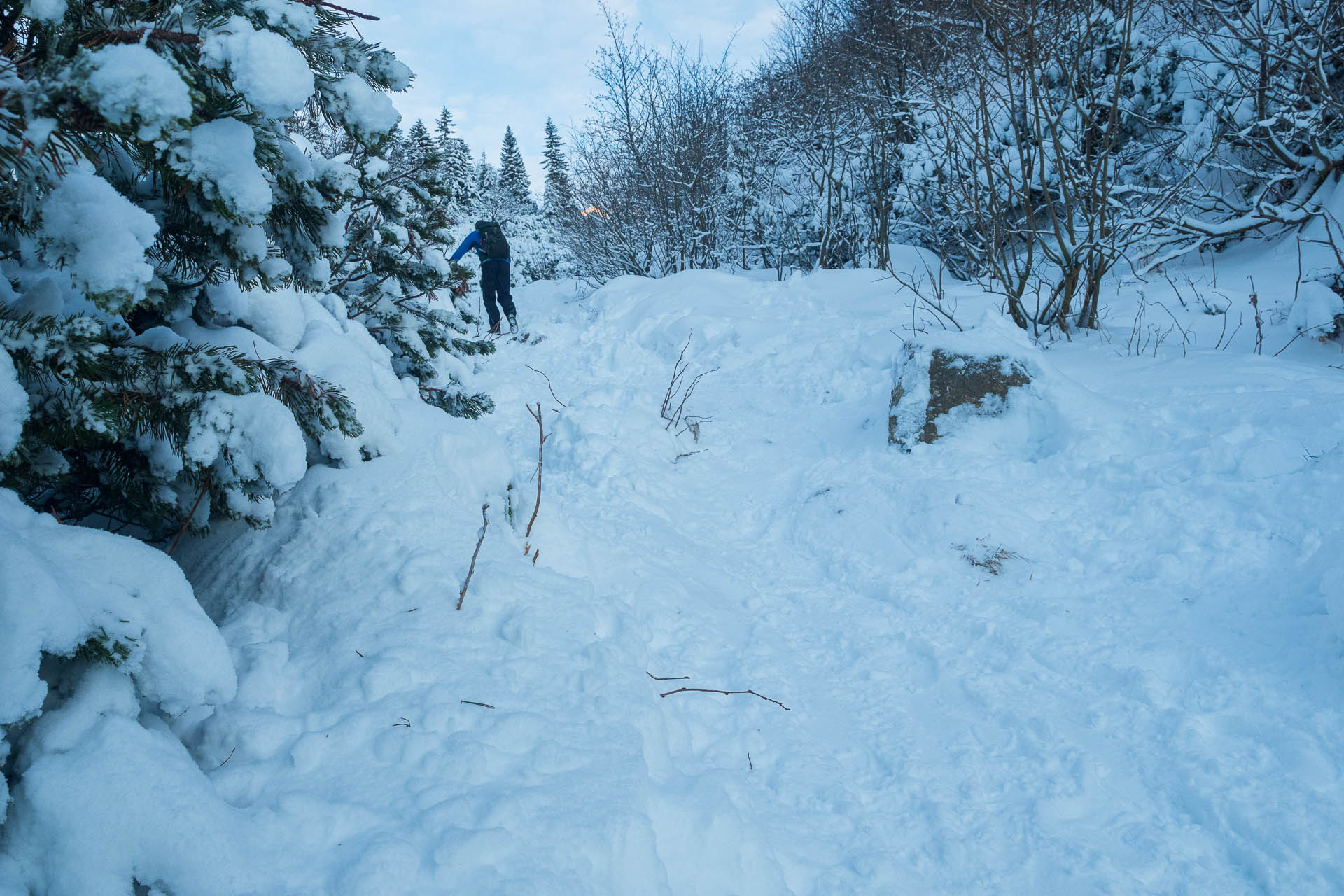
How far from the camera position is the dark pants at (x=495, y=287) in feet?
34.5

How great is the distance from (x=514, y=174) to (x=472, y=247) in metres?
27.0

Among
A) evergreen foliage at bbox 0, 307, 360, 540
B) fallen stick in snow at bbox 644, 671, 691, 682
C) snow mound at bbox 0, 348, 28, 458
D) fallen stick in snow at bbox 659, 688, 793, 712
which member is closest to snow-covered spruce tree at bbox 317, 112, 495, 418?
evergreen foliage at bbox 0, 307, 360, 540

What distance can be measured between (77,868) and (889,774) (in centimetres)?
214

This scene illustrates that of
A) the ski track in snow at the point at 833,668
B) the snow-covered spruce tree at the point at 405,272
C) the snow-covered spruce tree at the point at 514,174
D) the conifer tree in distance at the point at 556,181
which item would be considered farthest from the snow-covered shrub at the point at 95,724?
the snow-covered spruce tree at the point at 514,174

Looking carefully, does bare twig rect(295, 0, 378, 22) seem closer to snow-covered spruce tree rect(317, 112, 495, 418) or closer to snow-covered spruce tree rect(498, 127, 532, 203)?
snow-covered spruce tree rect(317, 112, 495, 418)

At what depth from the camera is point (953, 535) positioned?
3.66m

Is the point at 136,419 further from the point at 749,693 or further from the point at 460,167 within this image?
the point at 460,167

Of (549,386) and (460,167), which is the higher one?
(460,167)

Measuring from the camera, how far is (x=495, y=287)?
1066 cm

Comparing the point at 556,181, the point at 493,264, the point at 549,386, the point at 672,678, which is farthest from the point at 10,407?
the point at 556,181

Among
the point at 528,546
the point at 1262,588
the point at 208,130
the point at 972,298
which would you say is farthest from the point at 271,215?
the point at 972,298

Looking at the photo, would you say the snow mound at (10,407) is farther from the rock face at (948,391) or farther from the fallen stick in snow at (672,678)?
the rock face at (948,391)

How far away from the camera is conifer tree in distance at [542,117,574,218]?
1619 cm

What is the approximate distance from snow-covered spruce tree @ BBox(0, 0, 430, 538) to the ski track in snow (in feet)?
2.06
